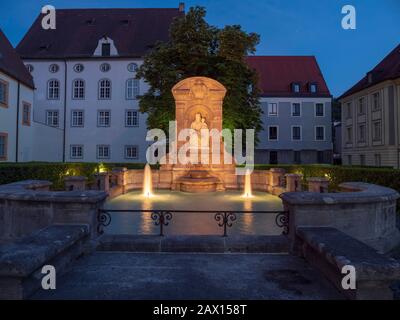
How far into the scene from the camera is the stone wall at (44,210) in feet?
19.4

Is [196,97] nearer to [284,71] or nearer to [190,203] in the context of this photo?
[190,203]

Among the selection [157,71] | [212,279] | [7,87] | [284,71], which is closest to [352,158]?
[284,71]

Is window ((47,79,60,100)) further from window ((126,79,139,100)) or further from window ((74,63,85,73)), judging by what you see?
window ((126,79,139,100))

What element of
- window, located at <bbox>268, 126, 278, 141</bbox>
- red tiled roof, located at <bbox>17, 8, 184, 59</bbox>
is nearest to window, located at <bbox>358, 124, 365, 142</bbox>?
window, located at <bbox>268, 126, 278, 141</bbox>

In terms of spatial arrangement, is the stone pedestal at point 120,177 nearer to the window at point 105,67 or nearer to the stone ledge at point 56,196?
the stone ledge at point 56,196

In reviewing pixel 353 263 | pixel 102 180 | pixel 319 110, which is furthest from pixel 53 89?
pixel 353 263

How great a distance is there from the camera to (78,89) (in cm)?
3903

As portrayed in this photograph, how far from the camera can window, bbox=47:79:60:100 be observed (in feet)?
128

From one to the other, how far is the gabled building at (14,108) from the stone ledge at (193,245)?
952 inches

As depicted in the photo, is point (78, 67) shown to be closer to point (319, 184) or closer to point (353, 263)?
point (319, 184)

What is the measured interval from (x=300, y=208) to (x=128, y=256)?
10.4ft

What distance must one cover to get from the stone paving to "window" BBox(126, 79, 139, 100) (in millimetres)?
34707

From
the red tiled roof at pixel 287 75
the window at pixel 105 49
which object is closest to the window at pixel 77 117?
the window at pixel 105 49
